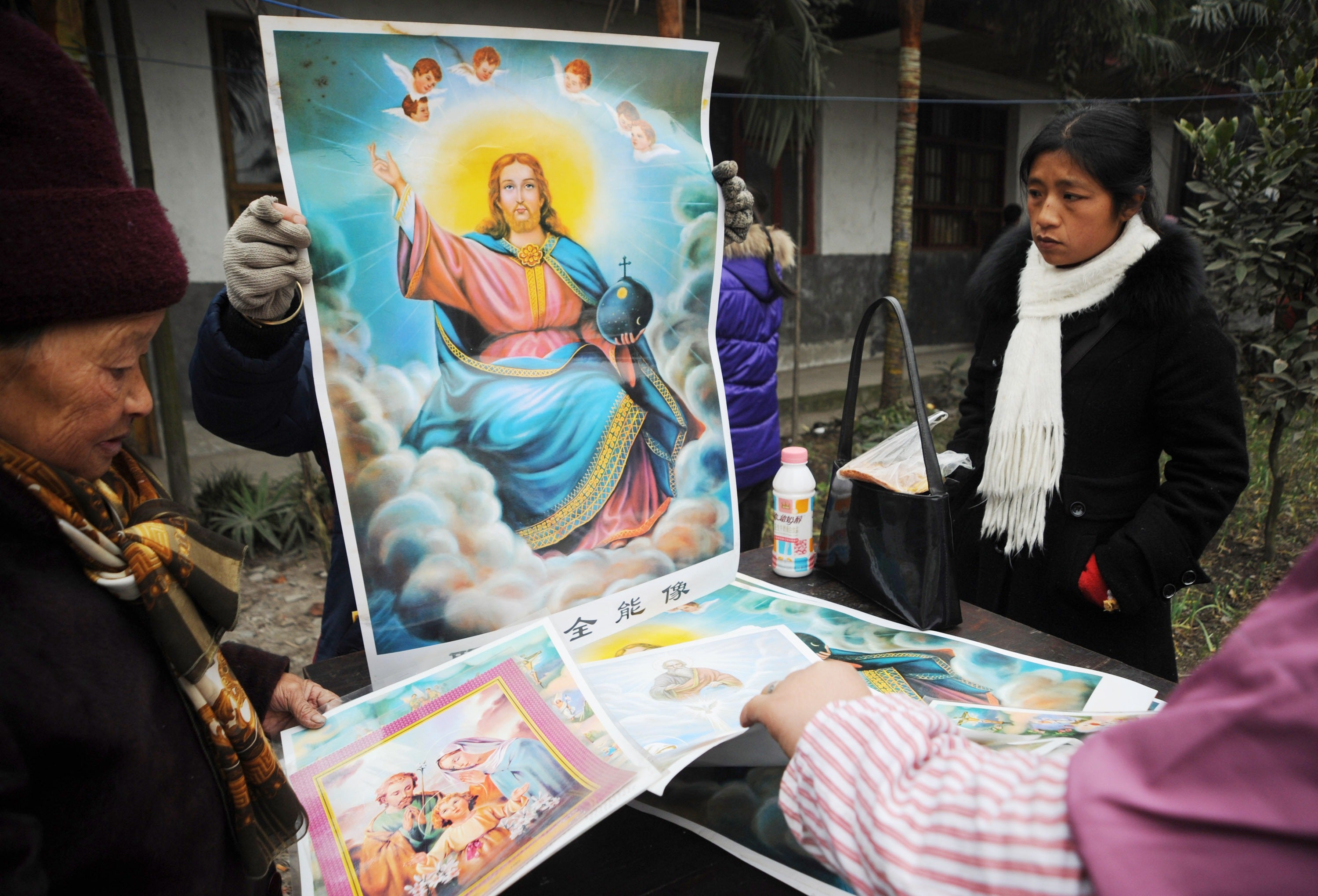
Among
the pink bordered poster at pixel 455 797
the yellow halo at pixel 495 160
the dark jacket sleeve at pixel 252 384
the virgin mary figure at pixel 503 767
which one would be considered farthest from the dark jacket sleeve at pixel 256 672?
the yellow halo at pixel 495 160

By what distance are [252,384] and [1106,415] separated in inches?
60.8

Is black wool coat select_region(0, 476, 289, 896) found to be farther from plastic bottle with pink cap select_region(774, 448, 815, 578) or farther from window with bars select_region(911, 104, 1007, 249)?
window with bars select_region(911, 104, 1007, 249)

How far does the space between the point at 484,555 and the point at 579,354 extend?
326 millimetres

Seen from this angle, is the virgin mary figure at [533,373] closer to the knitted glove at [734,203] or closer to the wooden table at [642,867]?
the knitted glove at [734,203]

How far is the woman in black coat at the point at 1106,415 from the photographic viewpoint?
4.98 feet

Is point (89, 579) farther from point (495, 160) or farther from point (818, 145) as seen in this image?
point (818, 145)

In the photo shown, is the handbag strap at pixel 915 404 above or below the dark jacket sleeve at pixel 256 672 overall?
above

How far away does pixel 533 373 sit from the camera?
3.73ft

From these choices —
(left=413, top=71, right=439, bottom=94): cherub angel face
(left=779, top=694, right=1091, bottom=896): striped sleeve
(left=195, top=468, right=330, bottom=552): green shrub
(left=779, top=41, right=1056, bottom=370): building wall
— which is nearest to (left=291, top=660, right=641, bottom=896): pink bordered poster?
(left=779, top=694, right=1091, bottom=896): striped sleeve

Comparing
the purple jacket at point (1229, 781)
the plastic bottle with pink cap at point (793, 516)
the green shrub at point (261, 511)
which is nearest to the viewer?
the purple jacket at point (1229, 781)

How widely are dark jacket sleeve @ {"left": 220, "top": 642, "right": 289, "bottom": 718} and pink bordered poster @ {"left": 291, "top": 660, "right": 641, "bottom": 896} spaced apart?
0.11 m

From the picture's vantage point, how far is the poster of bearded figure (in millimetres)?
1008

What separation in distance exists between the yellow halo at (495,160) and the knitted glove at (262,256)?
0.62ft

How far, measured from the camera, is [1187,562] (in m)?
1.55
